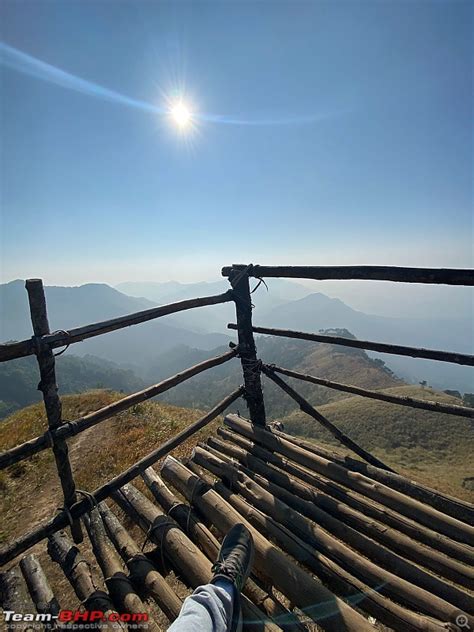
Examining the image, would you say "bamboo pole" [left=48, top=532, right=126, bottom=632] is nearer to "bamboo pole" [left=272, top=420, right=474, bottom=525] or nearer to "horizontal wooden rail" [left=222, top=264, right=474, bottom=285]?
"bamboo pole" [left=272, top=420, right=474, bottom=525]

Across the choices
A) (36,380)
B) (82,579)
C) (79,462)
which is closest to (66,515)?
(82,579)

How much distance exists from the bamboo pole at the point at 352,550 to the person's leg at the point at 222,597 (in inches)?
25.9

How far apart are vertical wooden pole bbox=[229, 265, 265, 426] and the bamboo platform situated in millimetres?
892

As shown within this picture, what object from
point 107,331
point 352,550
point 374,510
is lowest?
point 352,550

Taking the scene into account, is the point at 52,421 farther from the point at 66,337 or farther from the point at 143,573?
the point at 143,573

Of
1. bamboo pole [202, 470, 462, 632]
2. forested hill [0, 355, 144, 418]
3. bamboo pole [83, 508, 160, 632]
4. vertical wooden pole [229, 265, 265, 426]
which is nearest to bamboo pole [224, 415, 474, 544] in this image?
vertical wooden pole [229, 265, 265, 426]

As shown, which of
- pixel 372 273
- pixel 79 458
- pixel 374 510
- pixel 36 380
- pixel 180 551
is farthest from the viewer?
pixel 36 380

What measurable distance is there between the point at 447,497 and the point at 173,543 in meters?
2.71

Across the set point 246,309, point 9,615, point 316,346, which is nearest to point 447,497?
point 246,309

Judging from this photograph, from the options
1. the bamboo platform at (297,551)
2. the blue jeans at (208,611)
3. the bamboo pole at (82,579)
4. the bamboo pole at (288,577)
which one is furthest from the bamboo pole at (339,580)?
the bamboo pole at (82,579)

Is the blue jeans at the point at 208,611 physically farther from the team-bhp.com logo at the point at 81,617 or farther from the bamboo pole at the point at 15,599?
the bamboo pole at the point at 15,599

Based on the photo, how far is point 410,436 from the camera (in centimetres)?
3762

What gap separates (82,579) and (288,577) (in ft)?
5.99

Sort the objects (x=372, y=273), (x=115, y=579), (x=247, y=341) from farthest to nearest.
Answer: (x=247, y=341)
(x=372, y=273)
(x=115, y=579)
